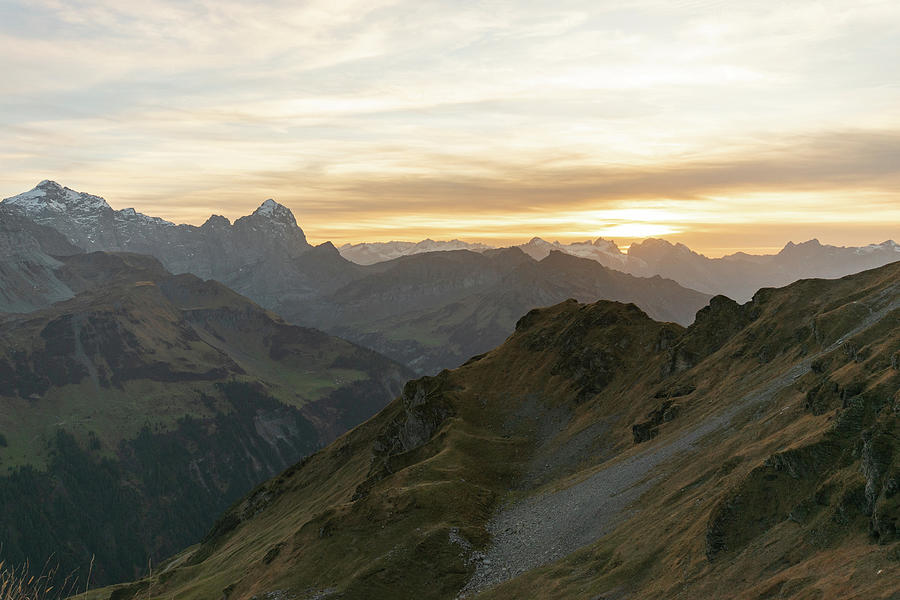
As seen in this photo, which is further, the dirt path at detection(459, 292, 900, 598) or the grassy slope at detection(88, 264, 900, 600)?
the dirt path at detection(459, 292, 900, 598)

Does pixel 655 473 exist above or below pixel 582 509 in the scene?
above

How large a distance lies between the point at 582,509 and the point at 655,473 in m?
11.3

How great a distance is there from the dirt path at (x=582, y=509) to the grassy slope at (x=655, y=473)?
237 centimetres

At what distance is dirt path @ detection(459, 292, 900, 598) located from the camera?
82125mm

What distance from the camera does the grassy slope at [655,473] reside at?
53.7 meters

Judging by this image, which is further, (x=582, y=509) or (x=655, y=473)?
(x=582, y=509)

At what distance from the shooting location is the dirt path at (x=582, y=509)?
82125mm

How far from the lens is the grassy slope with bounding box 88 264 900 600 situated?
53656 millimetres

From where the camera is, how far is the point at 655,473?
89625mm

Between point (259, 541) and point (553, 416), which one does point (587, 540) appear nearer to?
point (553, 416)

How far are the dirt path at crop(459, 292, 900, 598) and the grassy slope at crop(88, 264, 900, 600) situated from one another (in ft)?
7.78

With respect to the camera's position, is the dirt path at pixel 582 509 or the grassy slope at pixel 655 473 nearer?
the grassy slope at pixel 655 473

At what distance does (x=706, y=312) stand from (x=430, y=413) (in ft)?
231

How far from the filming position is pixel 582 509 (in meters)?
90.3
